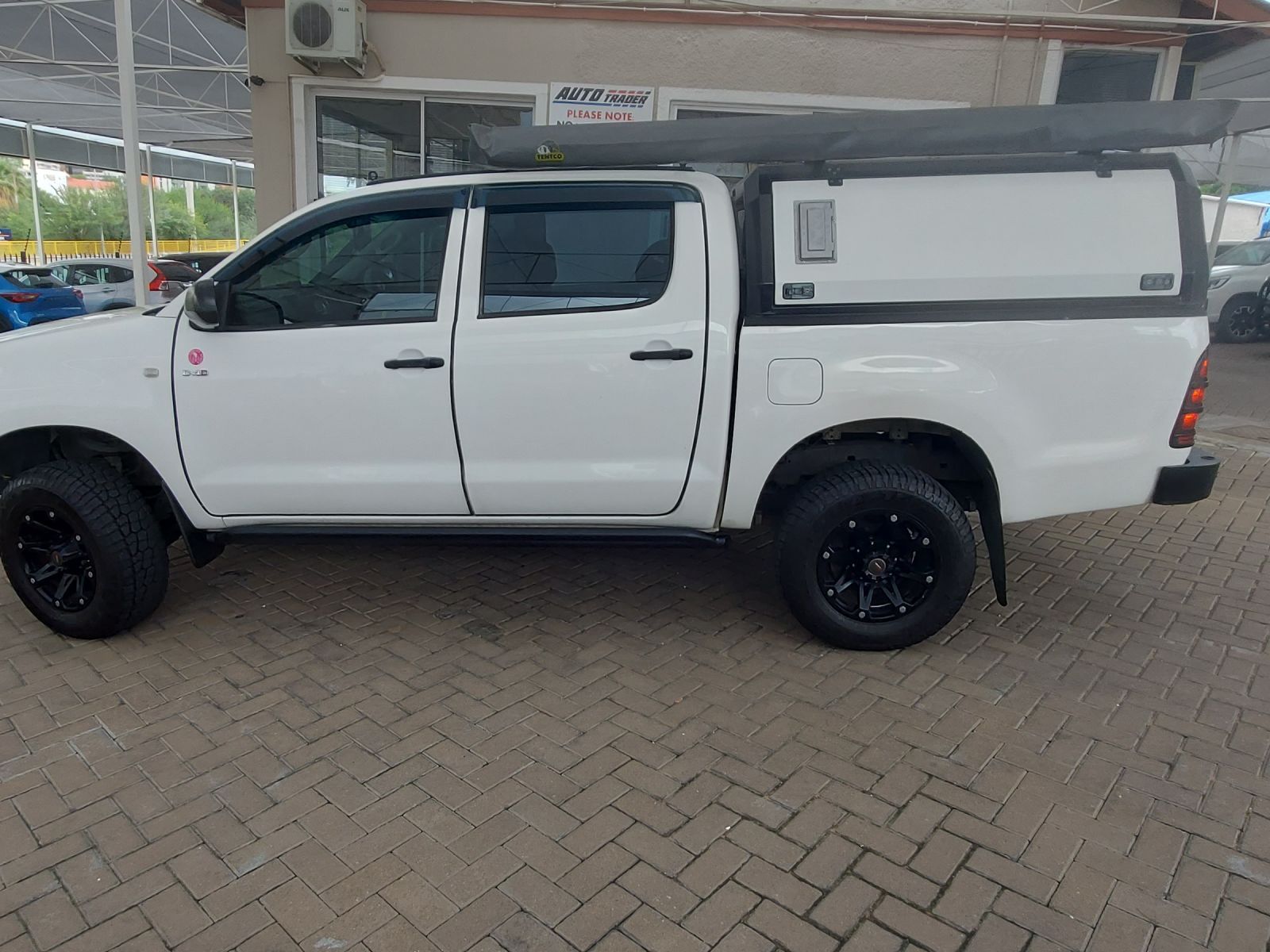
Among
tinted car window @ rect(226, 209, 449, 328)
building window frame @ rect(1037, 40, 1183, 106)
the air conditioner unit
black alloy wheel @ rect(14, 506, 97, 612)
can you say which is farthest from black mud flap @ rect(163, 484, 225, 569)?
building window frame @ rect(1037, 40, 1183, 106)

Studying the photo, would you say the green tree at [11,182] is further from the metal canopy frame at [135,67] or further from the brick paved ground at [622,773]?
the brick paved ground at [622,773]

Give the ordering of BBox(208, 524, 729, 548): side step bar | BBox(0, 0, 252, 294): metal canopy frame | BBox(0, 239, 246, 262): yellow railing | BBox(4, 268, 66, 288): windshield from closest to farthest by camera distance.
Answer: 1. BBox(208, 524, 729, 548): side step bar
2. BBox(0, 0, 252, 294): metal canopy frame
3. BBox(4, 268, 66, 288): windshield
4. BBox(0, 239, 246, 262): yellow railing

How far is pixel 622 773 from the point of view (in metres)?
2.92

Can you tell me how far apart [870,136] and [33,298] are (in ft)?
42.1

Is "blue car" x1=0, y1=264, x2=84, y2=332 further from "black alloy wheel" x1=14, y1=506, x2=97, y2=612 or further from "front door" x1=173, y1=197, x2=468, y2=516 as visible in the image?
"front door" x1=173, y1=197, x2=468, y2=516

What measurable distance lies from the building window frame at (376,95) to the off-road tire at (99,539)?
189 inches

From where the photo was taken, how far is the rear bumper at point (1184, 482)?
3.52 metres

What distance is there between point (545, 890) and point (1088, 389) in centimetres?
274

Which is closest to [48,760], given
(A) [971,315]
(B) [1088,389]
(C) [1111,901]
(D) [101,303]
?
(C) [1111,901]

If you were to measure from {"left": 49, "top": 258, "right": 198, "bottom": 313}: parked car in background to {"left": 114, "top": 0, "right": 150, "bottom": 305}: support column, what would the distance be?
257 inches

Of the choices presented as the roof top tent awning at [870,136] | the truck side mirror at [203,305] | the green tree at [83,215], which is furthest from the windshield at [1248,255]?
the green tree at [83,215]

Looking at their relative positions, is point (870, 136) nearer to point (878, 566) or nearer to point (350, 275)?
point (878, 566)

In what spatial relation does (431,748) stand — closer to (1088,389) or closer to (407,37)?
(1088,389)

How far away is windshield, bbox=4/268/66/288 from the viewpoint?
1238cm
